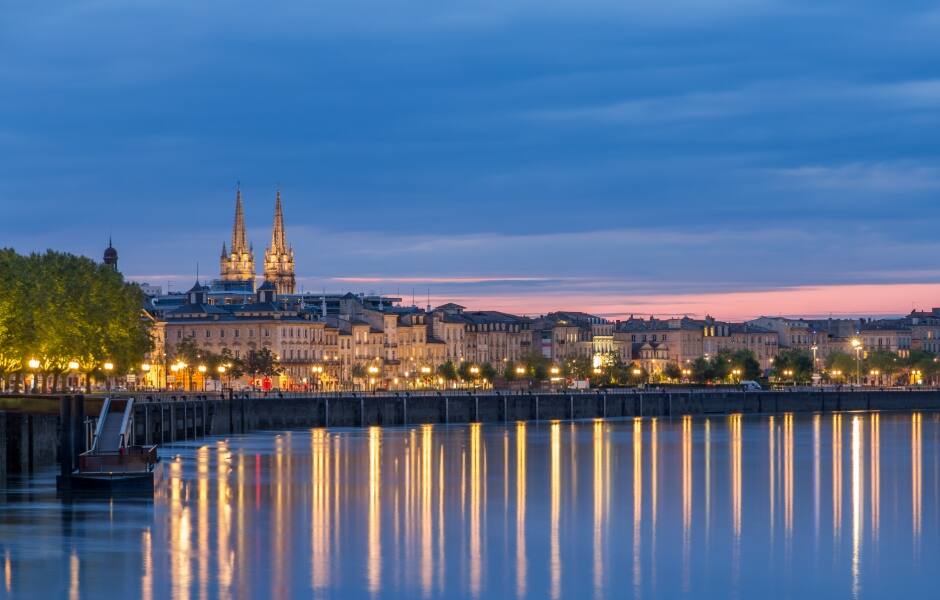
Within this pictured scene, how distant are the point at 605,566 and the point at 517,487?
74.6 ft

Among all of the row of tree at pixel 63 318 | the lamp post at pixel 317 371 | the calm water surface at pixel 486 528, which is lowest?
the calm water surface at pixel 486 528

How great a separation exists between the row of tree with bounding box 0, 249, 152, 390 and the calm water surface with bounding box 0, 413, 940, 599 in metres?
7.84

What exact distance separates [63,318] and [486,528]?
41.9 metres

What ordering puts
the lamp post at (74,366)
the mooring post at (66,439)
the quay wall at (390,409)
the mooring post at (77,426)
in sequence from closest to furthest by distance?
the mooring post at (66,439) → the mooring post at (77,426) → the quay wall at (390,409) → the lamp post at (74,366)

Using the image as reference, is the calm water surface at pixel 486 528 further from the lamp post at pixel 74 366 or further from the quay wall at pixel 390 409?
the lamp post at pixel 74 366

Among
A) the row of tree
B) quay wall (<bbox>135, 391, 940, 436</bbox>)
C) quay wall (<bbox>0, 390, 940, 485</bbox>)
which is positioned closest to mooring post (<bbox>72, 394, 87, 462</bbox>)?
quay wall (<bbox>0, 390, 940, 485</bbox>)

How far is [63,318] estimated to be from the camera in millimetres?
93188

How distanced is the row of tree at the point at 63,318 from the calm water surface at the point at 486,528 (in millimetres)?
7837

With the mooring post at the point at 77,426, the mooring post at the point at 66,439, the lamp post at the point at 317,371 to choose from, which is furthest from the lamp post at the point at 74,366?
the lamp post at the point at 317,371

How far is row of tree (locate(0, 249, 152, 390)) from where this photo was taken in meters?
90.0

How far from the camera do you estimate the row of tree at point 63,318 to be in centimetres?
9000

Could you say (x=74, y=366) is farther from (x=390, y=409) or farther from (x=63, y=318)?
(x=390, y=409)

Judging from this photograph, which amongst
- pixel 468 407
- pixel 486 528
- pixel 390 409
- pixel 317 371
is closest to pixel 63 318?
pixel 390 409

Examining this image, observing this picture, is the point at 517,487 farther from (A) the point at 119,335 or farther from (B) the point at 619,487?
(A) the point at 119,335
